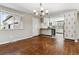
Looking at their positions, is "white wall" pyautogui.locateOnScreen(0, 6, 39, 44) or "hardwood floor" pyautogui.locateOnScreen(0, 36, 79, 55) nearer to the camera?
"hardwood floor" pyautogui.locateOnScreen(0, 36, 79, 55)

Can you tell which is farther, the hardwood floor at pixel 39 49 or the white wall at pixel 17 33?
the white wall at pixel 17 33

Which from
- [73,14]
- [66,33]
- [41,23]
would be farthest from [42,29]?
[73,14]

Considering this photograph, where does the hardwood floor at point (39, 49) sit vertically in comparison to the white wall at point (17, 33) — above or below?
below

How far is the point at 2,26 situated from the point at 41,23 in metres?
7.03

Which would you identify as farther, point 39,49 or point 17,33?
point 17,33

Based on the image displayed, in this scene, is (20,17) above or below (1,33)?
above

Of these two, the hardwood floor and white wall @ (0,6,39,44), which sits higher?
white wall @ (0,6,39,44)

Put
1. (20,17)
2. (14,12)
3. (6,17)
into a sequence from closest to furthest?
(6,17) < (14,12) < (20,17)

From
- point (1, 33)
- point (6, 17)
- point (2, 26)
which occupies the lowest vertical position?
point (1, 33)

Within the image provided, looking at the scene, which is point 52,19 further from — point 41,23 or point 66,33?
point 66,33

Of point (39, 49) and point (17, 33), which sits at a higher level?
point (17, 33)

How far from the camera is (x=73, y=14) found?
6738 mm
